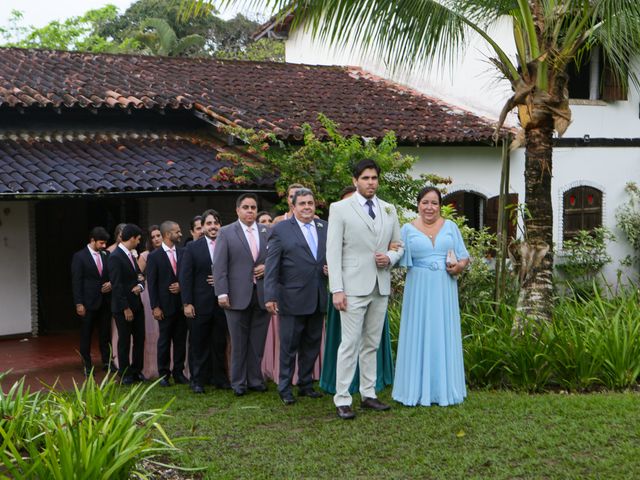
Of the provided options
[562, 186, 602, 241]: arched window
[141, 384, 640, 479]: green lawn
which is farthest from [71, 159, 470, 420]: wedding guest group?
[562, 186, 602, 241]: arched window

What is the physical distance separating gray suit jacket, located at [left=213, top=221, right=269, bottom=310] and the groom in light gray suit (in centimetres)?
130

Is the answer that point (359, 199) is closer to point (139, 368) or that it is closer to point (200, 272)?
point (200, 272)

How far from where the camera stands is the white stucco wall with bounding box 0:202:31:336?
47.6ft

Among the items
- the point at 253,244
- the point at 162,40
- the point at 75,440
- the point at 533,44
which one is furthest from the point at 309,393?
the point at 162,40

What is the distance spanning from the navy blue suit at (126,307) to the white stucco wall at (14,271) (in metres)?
5.35

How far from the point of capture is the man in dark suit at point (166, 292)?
31.0ft

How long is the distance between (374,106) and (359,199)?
10566 millimetres

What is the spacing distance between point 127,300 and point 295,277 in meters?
2.32

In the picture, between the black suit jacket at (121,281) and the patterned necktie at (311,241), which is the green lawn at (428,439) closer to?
the patterned necktie at (311,241)

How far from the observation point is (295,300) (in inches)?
322

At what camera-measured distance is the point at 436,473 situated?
5938mm

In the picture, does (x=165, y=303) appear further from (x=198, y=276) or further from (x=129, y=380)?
(x=129, y=380)

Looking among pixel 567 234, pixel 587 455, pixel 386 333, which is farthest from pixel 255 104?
pixel 587 455

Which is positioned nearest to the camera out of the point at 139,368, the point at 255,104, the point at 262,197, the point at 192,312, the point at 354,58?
the point at 192,312
